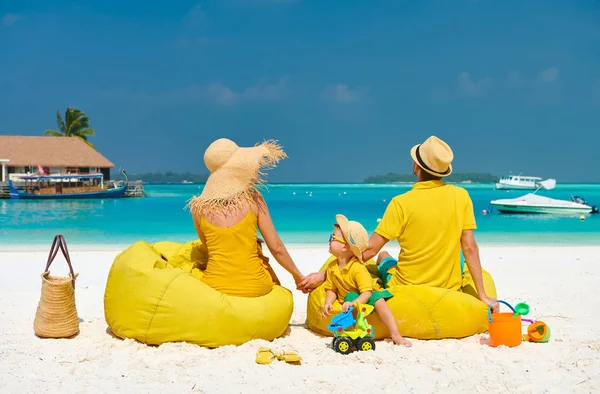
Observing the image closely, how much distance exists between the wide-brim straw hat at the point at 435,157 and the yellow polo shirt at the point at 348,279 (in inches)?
34.9

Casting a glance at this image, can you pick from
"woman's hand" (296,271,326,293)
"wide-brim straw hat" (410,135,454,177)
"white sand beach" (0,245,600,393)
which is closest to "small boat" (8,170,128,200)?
"white sand beach" (0,245,600,393)

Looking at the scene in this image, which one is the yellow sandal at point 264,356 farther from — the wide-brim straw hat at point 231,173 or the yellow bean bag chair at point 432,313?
the wide-brim straw hat at point 231,173

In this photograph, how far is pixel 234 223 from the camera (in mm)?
4004

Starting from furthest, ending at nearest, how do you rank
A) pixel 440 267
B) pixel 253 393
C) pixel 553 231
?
pixel 553 231, pixel 440 267, pixel 253 393

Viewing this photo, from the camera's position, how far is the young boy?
396cm

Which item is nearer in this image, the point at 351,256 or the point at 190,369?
the point at 190,369

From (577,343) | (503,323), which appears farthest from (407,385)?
(577,343)

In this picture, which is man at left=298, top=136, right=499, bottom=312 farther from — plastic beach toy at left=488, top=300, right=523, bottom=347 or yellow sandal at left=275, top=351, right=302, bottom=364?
yellow sandal at left=275, top=351, right=302, bottom=364

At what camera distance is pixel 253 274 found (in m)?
4.09

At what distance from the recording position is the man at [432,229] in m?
4.09

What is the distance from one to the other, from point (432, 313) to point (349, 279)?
0.66 m

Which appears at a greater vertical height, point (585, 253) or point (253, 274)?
point (253, 274)

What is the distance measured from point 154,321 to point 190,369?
1.89 feet

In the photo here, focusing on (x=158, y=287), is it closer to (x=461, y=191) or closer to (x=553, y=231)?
(x=461, y=191)
